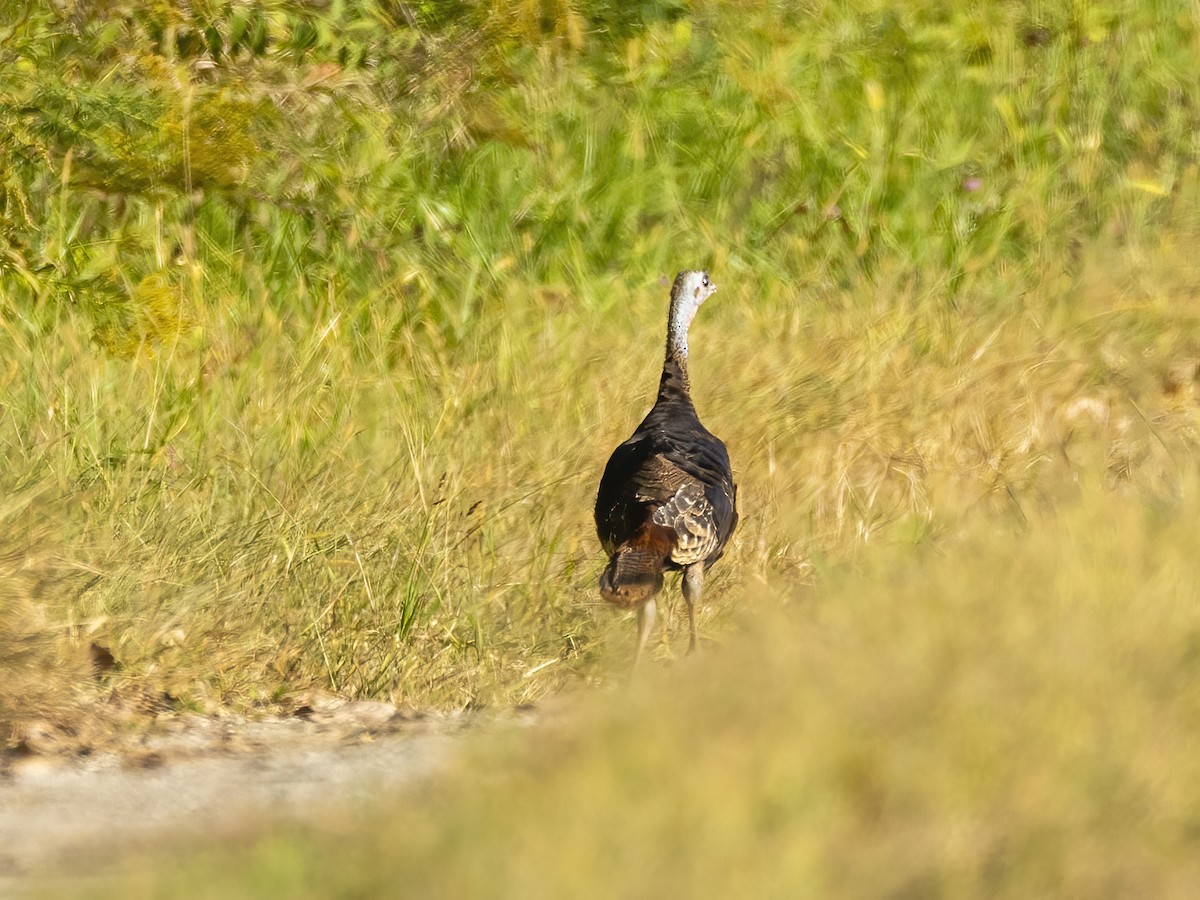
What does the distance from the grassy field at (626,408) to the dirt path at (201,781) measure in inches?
8.7

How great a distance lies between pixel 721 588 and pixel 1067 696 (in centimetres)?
223

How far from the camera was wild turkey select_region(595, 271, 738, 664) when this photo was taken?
536cm

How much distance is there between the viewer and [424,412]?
22.6ft

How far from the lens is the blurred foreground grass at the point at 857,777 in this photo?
3439 millimetres

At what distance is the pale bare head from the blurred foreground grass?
6.12 feet

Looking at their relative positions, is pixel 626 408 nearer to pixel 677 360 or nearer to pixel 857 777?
pixel 677 360

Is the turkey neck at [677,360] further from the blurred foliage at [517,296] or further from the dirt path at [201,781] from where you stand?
the dirt path at [201,781]

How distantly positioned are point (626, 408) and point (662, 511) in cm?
159

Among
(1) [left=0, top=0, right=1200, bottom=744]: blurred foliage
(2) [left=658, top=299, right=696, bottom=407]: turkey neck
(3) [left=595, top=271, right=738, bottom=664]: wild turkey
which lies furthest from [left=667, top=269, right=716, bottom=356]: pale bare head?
(1) [left=0, top=0, right=1200, bottom=744]: blurred foliage

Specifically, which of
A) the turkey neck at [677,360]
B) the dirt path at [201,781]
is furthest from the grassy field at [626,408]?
the turkey neck at [677,360]

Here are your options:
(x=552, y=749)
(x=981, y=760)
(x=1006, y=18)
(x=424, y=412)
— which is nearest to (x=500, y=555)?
(x=424, y=412)

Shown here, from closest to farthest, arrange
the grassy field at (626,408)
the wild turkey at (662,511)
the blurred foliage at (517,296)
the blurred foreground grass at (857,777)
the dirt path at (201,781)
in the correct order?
the blurred foreground grass at (857,777) < the grassy field at (626,408) < the dirt path at (201,781) < the wild turkey at (662,511) < the blurred foliage at (517,296)

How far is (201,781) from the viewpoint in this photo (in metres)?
4.59

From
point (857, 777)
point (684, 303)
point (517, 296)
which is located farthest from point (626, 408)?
point (857, 777)
